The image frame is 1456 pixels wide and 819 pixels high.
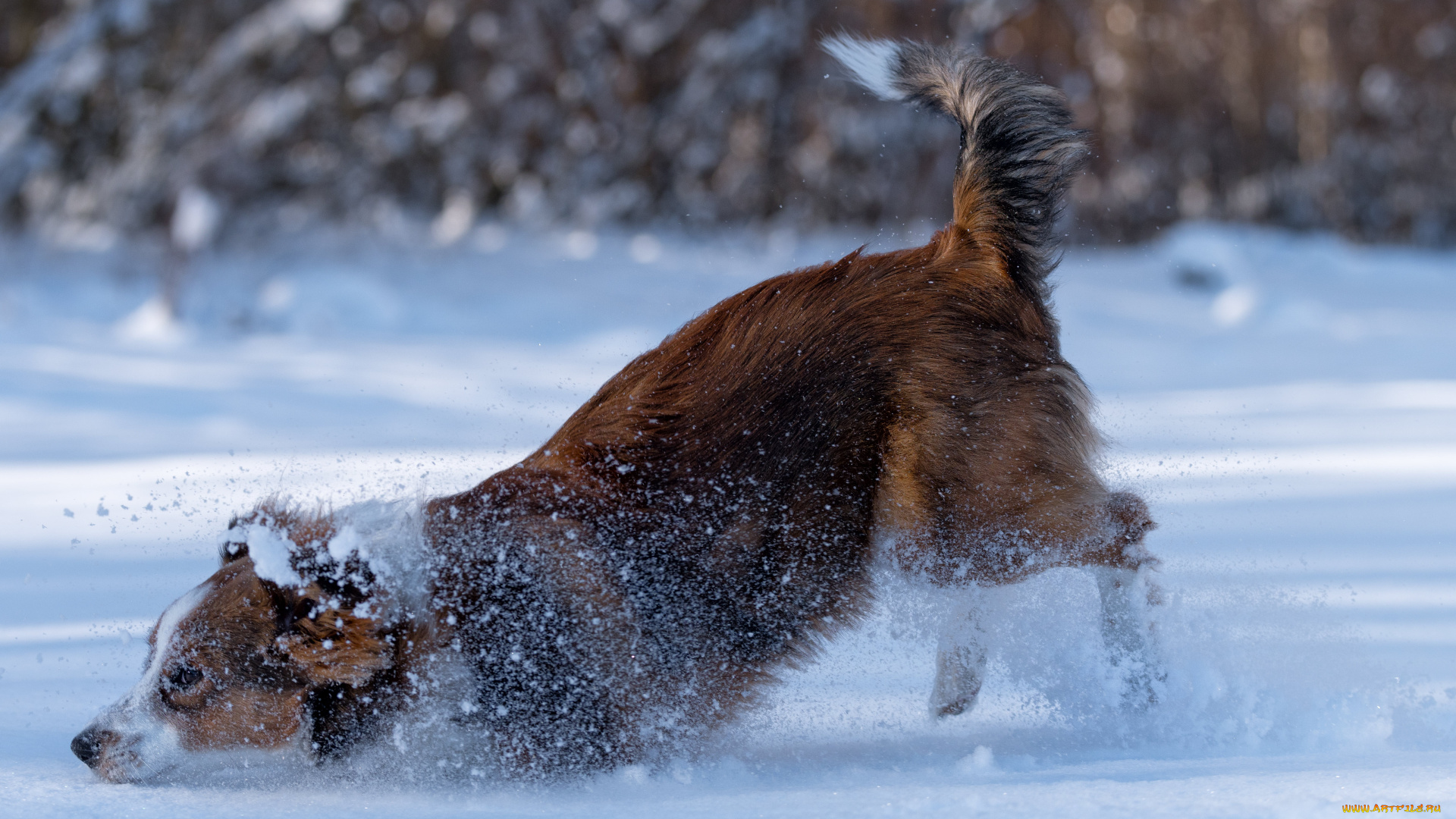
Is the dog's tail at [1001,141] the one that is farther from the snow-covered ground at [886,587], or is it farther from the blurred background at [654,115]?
the blurred background at [654,115]

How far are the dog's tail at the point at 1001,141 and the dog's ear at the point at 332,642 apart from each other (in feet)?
6.09

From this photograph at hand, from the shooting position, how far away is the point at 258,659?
2.80m

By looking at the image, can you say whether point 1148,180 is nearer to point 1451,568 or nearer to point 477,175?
point 477,175

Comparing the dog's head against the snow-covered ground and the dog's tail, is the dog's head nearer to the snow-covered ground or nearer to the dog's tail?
the snow-covered ground

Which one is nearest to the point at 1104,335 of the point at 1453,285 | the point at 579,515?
the point at 1453,285

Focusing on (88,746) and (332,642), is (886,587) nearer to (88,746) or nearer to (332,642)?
(332,642)

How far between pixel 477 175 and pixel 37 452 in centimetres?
893

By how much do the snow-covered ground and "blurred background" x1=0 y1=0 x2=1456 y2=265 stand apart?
1.46 metres

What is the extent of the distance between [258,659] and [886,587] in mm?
1524

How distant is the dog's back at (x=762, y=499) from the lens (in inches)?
113

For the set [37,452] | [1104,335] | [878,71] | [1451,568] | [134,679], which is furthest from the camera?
[1104,335]

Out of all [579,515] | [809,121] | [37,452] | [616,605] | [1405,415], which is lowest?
[616,605]

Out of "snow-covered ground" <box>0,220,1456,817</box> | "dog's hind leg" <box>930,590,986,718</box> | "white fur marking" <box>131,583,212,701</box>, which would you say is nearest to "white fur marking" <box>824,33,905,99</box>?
"snow-covered ground" <box>0,220,1456,817</box>

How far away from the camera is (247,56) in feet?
36.7
